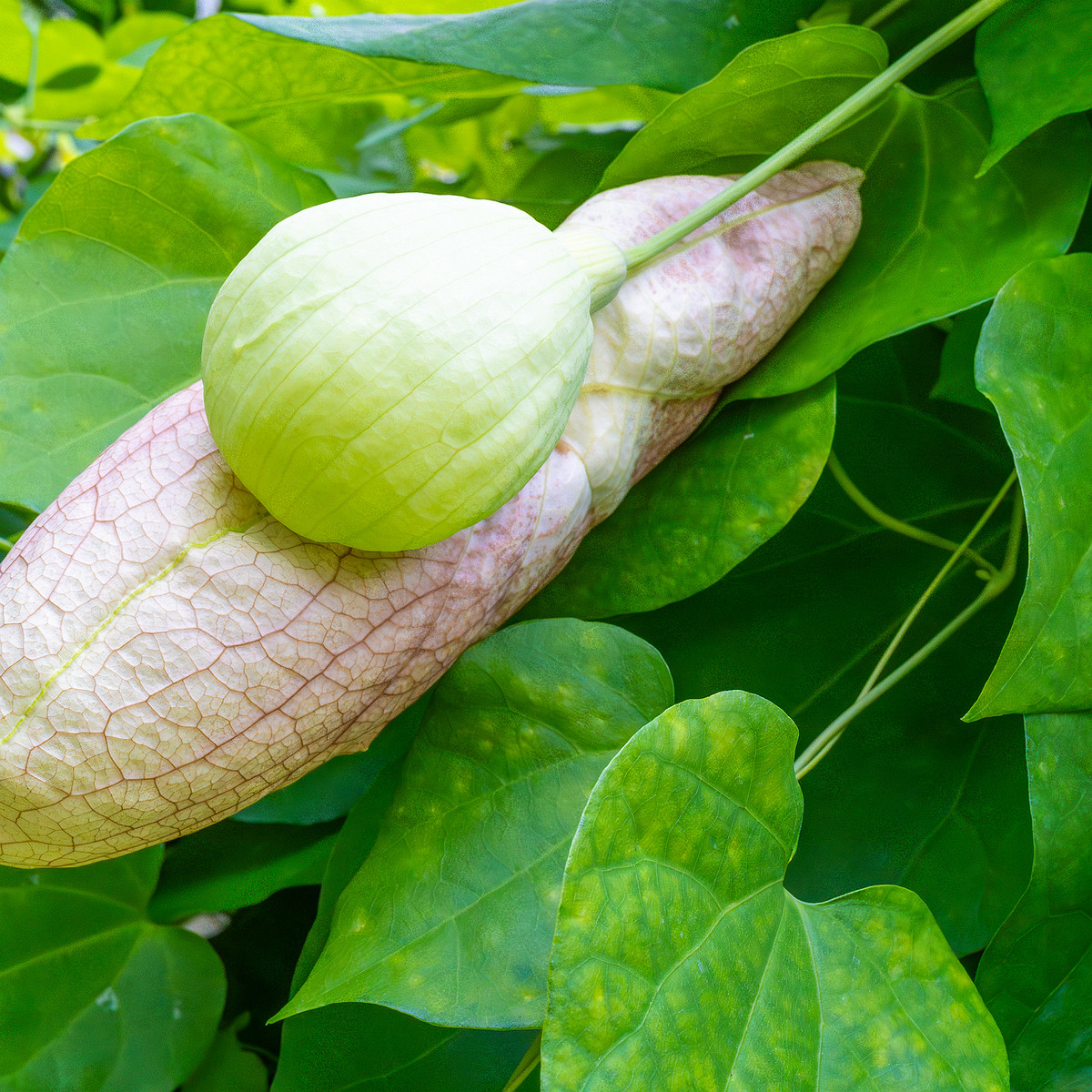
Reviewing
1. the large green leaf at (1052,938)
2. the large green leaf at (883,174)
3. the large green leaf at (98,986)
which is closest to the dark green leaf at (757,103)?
the large green leaf at (883,174)

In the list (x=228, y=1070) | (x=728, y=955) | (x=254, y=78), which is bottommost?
(x=228, y=1070)

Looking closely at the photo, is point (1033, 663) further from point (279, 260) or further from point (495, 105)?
point (495, 105)

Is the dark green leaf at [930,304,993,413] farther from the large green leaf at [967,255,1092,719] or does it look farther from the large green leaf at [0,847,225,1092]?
the large green leaf at [0,847,225,1092]

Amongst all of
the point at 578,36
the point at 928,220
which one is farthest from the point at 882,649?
the point at 578,36

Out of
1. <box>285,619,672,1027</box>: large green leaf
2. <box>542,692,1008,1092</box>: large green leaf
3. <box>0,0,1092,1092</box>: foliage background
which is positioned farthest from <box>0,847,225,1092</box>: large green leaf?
<box>542,692,1008,1092</box>: large green leaf

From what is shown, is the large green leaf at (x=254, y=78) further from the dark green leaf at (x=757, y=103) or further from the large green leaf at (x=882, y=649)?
the large green leaf at (x=882, y=649)

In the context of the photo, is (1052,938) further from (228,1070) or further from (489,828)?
(228,1070)

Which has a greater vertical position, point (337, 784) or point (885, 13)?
point (885, 13)
